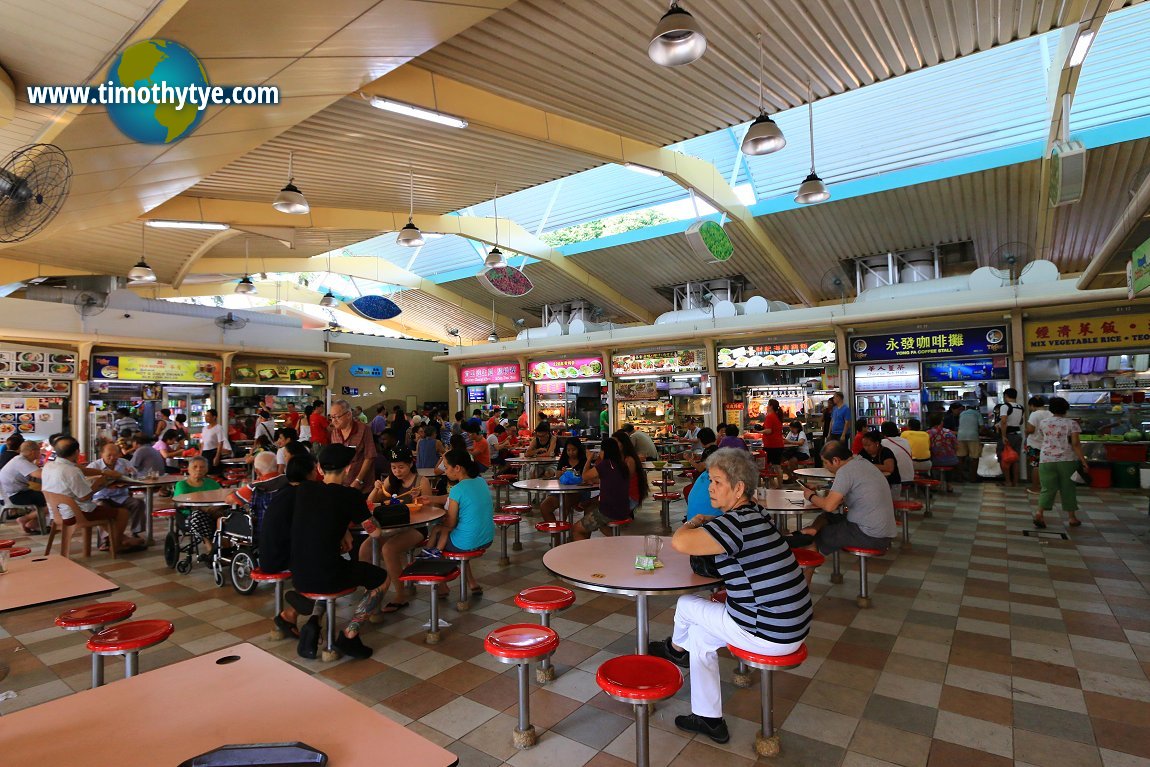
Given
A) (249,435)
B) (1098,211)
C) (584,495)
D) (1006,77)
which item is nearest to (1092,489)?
(1098,211)

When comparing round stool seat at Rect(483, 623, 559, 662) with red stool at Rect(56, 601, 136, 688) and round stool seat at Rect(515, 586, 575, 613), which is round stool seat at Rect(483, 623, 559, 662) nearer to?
round stool seat at Rect(515, 586, 575, 613)

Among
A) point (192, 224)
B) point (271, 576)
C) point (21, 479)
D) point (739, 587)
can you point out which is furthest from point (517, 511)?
point (192, 224)

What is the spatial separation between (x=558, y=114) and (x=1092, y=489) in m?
9.92

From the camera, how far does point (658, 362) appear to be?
521 inches

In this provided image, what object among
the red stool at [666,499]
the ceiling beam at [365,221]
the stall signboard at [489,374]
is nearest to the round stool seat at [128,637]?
the red stool at [666,499]

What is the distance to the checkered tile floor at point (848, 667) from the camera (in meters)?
2.66

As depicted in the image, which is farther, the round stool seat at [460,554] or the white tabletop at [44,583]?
the round stool seat at [460,554]

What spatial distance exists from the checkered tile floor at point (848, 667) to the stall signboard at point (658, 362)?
739cm

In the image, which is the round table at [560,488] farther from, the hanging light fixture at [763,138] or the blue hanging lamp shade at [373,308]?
the blue hanging lamp shade at [373,308]

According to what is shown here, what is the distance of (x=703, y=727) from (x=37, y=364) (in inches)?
512

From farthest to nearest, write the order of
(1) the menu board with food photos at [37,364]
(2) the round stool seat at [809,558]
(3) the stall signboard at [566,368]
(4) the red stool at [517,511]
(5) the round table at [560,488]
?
1. (3) the stall signboard at [566,368]
2. (1) the menu board with food photos at [37,364]
3. (4) the red stool at [517,511]
4. (5) the round table at [560,488]
5. (2) the round stool seat at [809,558]

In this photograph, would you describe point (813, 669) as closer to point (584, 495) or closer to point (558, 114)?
point (584, 495)

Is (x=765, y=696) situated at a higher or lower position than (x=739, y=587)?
lower

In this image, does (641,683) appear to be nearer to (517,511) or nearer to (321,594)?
(321,594)
